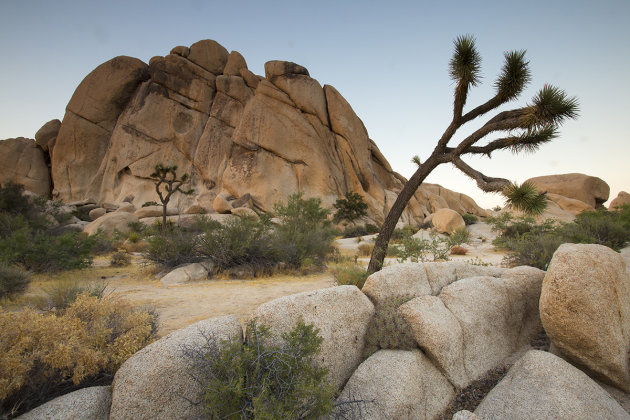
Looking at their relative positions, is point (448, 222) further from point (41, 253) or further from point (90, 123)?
point (90, 123)

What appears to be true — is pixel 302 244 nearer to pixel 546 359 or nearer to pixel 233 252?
pixel 233 252

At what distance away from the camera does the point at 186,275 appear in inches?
290

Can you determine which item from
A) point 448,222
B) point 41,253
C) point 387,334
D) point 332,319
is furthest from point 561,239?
point 448,222

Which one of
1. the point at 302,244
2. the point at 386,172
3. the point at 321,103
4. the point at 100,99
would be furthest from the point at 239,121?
the point at 302,244

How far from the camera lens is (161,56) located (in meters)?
33.5

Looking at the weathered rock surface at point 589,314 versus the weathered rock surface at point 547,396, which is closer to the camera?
the weathered rock surface at point 547,396

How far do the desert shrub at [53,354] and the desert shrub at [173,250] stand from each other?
5620mm

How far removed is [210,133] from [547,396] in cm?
3420

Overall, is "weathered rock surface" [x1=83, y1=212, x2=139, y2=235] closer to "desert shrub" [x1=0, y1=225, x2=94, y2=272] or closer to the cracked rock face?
the cracked rock face

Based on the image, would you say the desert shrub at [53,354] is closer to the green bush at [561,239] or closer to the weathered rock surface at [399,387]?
the weathered rock surface at [399,387]

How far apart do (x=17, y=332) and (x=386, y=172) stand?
36.3 metres

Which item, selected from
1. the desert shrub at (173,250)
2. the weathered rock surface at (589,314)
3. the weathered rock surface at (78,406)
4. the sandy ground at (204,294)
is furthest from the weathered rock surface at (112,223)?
the weathered rock surface at (589,314)

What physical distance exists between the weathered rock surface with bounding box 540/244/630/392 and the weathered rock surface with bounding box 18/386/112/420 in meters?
4.12

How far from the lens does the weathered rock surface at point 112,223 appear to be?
61.1ft
